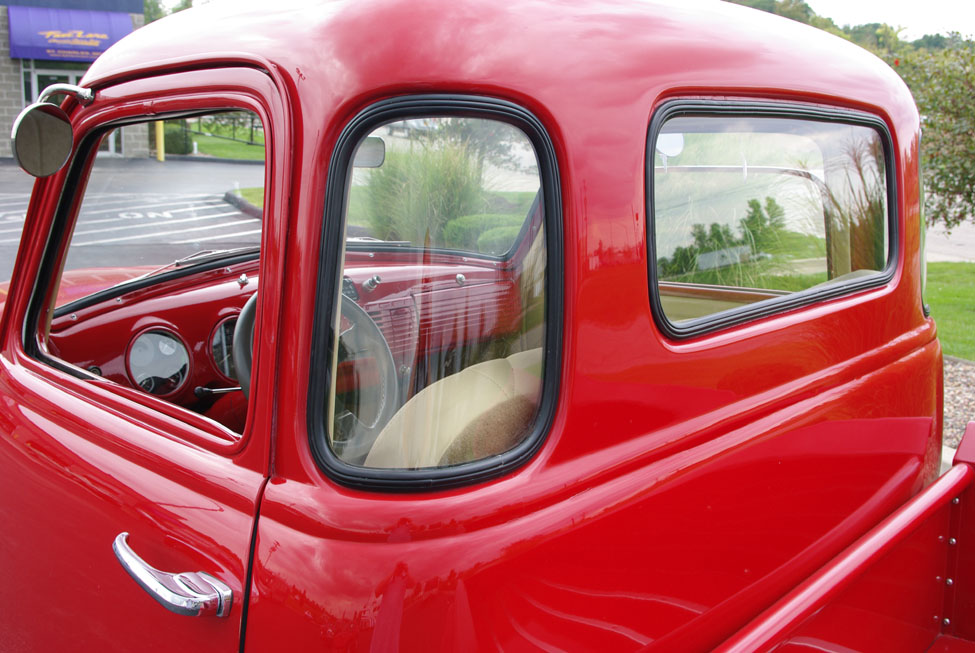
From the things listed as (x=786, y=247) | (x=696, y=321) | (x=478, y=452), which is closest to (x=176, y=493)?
(x=478, y=452)

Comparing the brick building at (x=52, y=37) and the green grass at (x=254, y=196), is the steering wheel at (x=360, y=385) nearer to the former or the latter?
the green grass at (x=254, y=196)

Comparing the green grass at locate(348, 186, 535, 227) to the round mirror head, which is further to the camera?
the round mirror head

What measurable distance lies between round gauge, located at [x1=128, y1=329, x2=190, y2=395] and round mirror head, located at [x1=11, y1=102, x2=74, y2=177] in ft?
2.28

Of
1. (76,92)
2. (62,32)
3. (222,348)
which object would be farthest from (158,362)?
(62,32)

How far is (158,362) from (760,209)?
1.66 metres

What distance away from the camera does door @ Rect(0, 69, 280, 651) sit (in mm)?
1287

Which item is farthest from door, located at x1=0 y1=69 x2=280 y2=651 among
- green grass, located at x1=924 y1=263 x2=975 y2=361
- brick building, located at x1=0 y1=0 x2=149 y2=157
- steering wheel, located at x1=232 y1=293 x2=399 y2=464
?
brick building, located at x1=0 y1=0 x2=149 y2=157

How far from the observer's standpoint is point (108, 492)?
58.7 inches

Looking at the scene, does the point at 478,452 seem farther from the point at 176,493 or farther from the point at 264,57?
the point at 264,57

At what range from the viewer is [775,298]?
176 centimetres

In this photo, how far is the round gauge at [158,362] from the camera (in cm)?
231

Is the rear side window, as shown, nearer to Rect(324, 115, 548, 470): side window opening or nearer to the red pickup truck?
the red pickup truck

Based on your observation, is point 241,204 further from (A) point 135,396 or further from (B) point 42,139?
(A) point 135,396

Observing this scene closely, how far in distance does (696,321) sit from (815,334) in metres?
0.38
